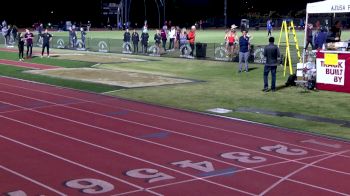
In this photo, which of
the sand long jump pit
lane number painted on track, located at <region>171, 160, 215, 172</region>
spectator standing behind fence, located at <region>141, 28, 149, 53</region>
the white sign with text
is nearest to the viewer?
lane number painted on track, located at <region>171, 160, 215, 172</region>

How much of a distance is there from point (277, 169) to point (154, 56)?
2769cm

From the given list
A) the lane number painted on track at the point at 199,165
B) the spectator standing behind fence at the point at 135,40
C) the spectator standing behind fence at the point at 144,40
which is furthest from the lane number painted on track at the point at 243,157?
the spectator standing behind fence at the point at 135,40

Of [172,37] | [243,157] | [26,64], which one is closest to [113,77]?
[26,64]

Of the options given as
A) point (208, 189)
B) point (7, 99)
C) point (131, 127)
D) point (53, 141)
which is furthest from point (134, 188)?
point (7, 99)

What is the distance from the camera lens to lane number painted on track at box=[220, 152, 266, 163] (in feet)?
33.4

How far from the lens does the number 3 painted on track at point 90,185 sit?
→ 8.23 metres

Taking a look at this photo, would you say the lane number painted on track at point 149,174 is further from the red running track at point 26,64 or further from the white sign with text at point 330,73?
the red running track at point 26,64

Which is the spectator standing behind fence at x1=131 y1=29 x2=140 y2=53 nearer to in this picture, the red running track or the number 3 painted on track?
the red running track

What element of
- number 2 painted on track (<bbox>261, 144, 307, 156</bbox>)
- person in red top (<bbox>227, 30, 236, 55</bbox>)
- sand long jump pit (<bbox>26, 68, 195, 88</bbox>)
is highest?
person in red top (<bbox>227, 30, 236, 55</bbox>)

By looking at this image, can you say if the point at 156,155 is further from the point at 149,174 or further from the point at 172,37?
the point at 172,37

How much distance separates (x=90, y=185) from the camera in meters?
8.49

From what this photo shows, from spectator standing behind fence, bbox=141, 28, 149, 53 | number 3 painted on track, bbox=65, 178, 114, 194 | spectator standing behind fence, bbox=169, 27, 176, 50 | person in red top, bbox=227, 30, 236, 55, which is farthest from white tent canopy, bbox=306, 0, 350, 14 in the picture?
spectator standing behind fence, bbox=141, 28, 149, 53

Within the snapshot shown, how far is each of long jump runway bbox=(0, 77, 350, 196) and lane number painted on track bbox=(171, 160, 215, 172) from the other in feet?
0.06

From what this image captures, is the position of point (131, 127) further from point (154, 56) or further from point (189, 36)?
point (154, 56)
